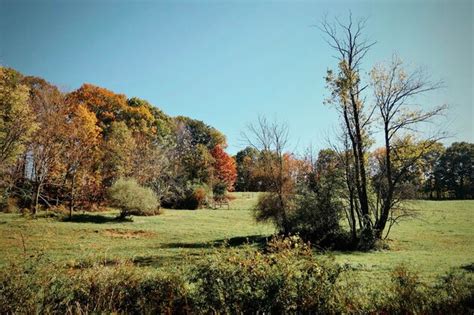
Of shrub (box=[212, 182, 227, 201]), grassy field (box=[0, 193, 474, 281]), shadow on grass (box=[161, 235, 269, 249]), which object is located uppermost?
shrub (box=[212, 182, 227, 201])

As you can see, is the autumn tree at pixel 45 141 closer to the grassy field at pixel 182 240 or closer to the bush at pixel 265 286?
the grassy field at pixel 182 240

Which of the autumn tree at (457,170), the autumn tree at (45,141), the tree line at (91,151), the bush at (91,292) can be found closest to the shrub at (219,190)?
the tree line at (91,151)

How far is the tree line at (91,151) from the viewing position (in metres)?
27.0

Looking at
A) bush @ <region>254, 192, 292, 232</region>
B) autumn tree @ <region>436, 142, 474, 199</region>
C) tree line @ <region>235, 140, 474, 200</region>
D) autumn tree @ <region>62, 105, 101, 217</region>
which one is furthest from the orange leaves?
autumn tree @ <region>436, 142, 474, 199</region>

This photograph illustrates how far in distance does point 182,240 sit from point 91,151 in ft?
80.4

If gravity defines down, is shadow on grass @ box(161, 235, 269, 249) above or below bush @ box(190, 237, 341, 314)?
below

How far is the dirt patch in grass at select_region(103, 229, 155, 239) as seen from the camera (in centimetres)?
2342

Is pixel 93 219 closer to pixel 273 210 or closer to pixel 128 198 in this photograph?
pixel 128 198

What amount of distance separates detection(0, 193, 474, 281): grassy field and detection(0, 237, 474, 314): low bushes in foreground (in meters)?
1.13

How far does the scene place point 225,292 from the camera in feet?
21.1

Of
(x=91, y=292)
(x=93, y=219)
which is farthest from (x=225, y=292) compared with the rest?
(x=93, y=219)

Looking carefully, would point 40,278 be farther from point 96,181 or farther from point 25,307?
point 96,181

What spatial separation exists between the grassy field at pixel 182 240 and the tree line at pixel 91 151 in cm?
334

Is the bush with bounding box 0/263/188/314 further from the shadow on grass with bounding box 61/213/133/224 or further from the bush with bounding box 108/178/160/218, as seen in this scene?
the bush with bounding box 108/178/160/218
